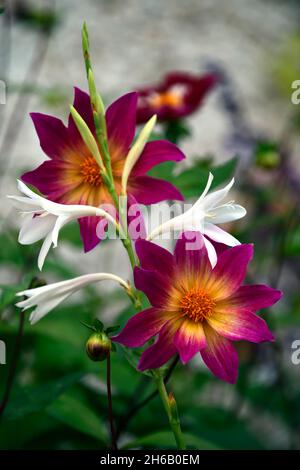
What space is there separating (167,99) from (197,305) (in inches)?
22.0

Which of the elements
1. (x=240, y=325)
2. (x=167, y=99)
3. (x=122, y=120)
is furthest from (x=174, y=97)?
(x=240, y=325)

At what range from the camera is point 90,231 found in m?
0.49

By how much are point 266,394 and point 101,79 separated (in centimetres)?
168

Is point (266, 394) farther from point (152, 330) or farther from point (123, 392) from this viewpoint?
point (152, 330)

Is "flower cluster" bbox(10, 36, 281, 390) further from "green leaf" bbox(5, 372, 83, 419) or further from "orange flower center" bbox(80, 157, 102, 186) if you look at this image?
"green leaf" bbox(5, 372, 83, 419)

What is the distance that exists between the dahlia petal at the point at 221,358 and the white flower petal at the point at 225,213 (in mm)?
83

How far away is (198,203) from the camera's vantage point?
1.52 ft

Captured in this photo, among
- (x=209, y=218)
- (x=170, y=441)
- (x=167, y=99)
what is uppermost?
(x=167, y=99)

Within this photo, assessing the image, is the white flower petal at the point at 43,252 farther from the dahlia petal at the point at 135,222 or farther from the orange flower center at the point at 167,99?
the orange flower center at the point at 167,99

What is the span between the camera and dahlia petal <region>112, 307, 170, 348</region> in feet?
1.43

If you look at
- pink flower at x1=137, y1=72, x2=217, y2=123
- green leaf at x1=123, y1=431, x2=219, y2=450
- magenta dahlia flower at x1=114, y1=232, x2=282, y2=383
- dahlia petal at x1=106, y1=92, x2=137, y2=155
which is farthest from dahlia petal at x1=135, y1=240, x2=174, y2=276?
pink flower at x1=137, y1=72, x2=217, y2=123

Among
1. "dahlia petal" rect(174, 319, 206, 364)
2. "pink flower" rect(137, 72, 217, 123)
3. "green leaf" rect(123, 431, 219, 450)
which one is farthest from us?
"pink flower" rect(137, 72, 217, 123)

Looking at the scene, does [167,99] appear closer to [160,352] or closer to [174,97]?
[174,97]

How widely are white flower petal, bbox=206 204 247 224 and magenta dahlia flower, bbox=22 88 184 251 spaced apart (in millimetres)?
42
